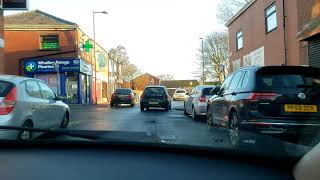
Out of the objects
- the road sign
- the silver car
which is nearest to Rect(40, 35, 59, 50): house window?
the road sign

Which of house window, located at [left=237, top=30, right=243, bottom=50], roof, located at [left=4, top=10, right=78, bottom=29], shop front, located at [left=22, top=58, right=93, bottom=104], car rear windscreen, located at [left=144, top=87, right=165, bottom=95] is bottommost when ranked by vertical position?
car rear windscreen, located at [left=144, top=87, right=165, bottom=95]

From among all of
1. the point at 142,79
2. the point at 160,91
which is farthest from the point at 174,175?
the point at 142,79

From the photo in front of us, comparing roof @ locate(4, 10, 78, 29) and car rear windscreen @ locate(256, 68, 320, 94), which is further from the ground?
roof @ locate(4, 10, 78, 29)

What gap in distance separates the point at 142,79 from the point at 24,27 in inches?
2964

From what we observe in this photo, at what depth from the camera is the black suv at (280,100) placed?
9430 millimetres

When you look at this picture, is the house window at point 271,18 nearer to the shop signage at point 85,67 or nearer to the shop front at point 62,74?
the shop front at point 62,74

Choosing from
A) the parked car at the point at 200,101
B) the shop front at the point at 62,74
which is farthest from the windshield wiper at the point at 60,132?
the shop front at the point at 62,74

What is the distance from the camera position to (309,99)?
9430 millimetres

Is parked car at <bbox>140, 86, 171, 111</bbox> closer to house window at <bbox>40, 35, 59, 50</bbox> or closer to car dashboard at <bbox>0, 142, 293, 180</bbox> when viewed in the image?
house window at <bbox>40, 35, 59, 50</bbox>

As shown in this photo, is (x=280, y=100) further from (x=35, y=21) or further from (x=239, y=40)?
(x=35, y=21)

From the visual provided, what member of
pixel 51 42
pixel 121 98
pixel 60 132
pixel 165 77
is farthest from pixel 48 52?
pixel 165 77

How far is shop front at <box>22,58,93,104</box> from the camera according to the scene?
136 feet

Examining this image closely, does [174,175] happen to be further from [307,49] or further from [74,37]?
[74,37]

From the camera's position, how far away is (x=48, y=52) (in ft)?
140
